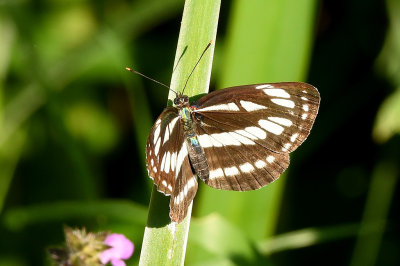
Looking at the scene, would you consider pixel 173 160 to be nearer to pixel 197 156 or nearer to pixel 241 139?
pixel 197 156

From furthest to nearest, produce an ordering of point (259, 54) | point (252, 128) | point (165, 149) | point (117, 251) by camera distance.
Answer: point (259, 54) < point (252, 128) < point (165, 149) < point (117, 251)

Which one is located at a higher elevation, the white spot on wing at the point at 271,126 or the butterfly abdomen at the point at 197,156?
the white spot on wing at the point at 271,126

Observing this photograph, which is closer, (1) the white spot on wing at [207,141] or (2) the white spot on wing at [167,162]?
(2) the white spot on wing at [167,162]

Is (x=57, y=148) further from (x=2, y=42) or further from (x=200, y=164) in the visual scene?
(x=200, y=164)

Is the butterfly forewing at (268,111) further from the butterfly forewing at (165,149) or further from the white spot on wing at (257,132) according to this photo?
the butterfly forewing at (165,149)

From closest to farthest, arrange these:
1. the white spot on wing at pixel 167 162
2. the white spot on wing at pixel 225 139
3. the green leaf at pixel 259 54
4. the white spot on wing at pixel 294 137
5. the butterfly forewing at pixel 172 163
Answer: the butterfly forewing at pixel 172 163 → the white spot on wing at pixel 167 162 → the white spot on wing at pixel 294 137 → the white spot on wing at pixel 225 139 → the green leaf at pixel 259 54

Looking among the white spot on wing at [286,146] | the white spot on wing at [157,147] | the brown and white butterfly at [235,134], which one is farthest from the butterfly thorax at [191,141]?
the white spot on wing at [286,146]

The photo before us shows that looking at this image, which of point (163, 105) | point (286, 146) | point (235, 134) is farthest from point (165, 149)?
point (163, 105)
